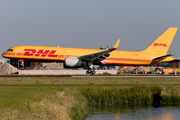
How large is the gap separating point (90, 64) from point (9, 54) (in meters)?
15.2

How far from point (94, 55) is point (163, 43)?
63.2 feet

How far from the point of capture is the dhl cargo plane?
1948 inches

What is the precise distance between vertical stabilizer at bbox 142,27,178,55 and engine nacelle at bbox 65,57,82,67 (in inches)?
685

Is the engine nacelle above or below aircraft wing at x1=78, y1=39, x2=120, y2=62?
below

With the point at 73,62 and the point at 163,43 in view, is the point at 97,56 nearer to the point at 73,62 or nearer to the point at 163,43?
the point at 73,62

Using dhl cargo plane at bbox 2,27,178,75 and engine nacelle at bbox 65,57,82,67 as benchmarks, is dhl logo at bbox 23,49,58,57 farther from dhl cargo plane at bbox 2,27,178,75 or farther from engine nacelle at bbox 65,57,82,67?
engine nacelle at bbox 65,57,82,67

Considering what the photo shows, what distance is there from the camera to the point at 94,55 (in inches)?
1967

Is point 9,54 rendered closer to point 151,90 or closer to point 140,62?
point 140,62

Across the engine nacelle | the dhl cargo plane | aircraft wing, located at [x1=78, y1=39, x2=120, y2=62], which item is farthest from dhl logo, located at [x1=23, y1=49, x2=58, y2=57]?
aircraft wing, located at [x1=78, y1=39, x2=120, y2=62]

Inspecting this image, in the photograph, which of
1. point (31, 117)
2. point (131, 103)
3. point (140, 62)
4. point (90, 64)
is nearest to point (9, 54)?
point (90, 64)

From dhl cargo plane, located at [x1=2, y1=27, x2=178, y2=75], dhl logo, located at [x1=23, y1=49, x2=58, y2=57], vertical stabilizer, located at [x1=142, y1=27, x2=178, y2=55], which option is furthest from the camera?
vertical stabilizer, located at [x1=142, y1=27, x2=178, y2=55]

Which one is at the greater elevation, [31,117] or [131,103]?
[31,117]

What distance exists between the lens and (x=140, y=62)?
5669cm

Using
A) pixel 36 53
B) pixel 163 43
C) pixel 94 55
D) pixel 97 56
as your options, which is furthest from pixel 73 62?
pixel 163 43
